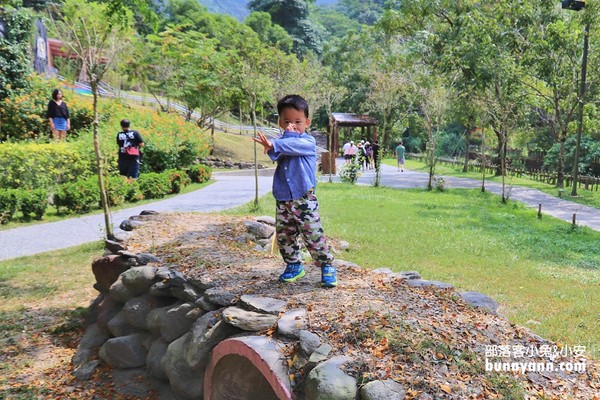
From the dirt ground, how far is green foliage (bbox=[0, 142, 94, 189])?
18.1ft

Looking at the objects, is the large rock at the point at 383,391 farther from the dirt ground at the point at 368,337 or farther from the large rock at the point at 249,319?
the large rock at the point at 249,319

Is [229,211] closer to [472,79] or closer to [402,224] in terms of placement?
[402,224]

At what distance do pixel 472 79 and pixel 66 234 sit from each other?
603 inches

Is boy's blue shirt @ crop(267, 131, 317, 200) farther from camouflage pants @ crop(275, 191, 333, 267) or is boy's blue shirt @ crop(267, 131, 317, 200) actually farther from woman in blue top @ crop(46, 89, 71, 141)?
woman in blue top @ crop(46, 89, 71, 141)

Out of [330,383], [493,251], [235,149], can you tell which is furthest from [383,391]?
[235,149]

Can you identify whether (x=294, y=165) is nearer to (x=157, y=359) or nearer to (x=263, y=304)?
(x=263, y=304)

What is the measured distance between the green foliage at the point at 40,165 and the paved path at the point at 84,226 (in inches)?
58.1

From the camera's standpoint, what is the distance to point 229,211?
397 inches

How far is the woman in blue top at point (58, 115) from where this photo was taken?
41.2 feet

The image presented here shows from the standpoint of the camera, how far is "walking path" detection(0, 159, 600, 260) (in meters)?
7.85

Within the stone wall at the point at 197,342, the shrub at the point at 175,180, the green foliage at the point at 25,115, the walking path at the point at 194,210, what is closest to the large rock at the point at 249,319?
the stone wall at the point at 197,342

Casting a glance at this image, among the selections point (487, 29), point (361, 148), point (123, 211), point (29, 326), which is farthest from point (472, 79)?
point (29, 326)

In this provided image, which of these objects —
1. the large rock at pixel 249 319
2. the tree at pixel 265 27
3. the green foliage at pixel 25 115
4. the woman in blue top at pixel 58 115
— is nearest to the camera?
the large rock at pixel 249 319

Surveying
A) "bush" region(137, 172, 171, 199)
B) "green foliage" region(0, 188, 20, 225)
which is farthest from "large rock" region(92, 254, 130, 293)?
"bush" region(137, 172, 171, 199)
